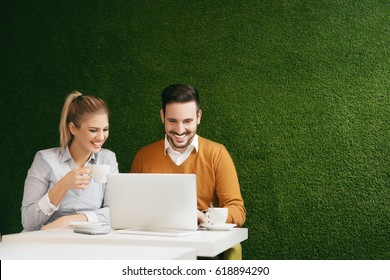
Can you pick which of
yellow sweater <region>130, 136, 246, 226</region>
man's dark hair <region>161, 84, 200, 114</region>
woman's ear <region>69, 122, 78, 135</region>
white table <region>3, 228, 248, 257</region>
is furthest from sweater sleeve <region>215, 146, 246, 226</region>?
woman's ear <region>69, 122, 78, 135</region>

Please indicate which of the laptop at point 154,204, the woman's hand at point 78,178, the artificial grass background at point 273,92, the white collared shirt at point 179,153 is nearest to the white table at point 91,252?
the laptop at point 154,204

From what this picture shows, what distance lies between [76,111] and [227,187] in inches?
36.8

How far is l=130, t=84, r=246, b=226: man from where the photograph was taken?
126 inches

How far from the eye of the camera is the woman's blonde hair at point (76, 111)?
3.18 metres

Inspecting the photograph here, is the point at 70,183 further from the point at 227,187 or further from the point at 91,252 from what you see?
the point at 227,187

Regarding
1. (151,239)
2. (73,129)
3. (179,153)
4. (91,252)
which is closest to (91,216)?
(73,129)

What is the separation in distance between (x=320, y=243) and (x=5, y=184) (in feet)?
7.62

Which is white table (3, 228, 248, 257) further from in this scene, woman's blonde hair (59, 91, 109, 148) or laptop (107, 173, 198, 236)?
woman's blonde hair (59, 91, 109, 148)

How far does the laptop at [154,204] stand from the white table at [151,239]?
79mm

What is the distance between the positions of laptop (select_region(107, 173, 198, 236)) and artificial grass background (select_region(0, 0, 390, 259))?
1.44 meters

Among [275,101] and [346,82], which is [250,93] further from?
[346,82]

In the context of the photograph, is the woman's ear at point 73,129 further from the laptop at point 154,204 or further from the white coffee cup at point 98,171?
the laptop at point 154,204

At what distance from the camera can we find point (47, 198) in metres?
2.81

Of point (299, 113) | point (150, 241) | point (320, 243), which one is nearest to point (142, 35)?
point (299, 113)
